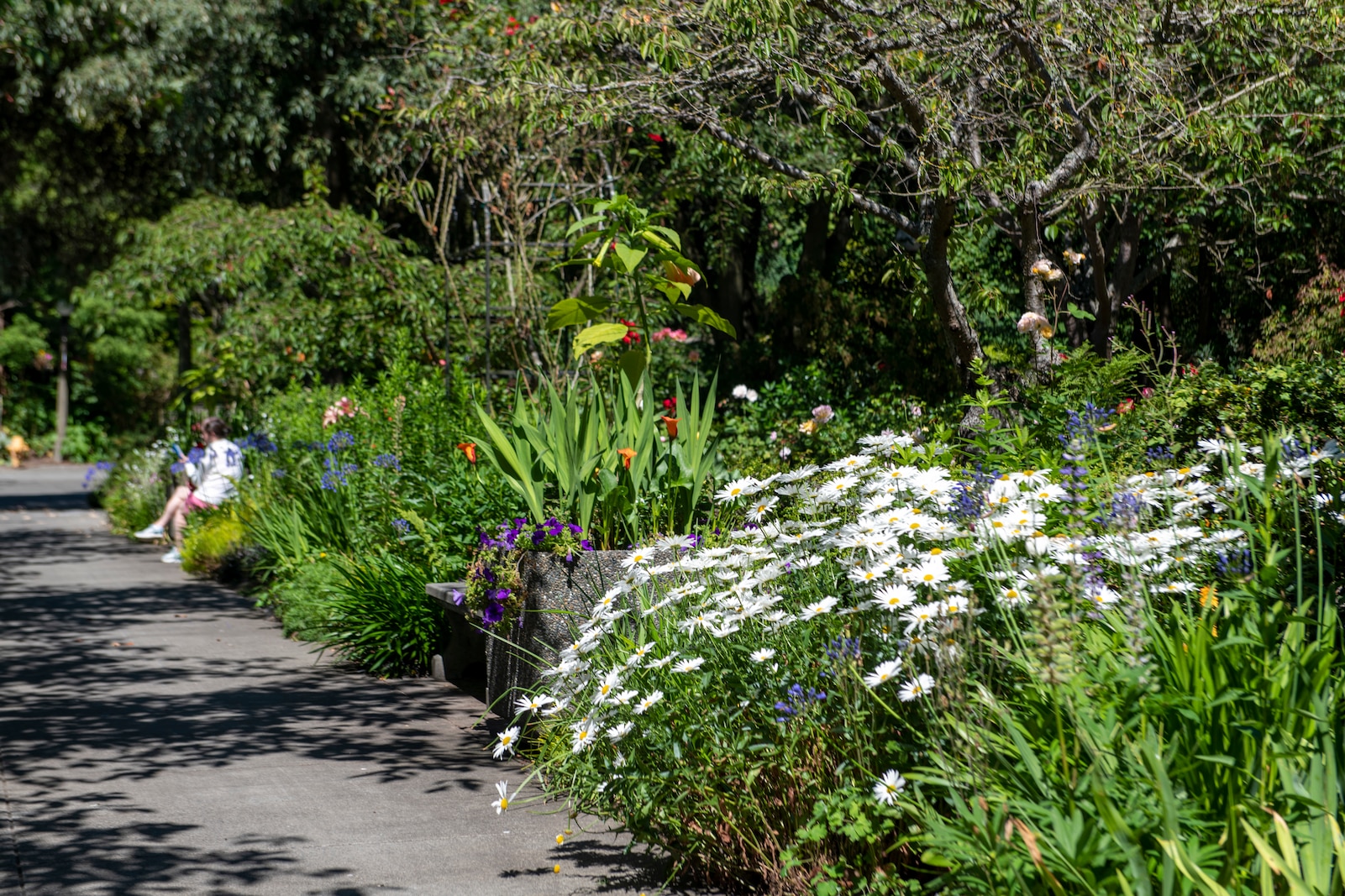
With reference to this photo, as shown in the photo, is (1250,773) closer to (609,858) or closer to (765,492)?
(609,858)

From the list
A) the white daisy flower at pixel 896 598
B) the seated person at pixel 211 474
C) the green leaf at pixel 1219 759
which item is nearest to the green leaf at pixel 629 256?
the white daisy flower at pixel 896 598

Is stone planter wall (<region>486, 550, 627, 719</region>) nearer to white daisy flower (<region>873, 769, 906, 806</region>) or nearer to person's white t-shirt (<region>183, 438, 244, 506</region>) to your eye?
white daisy flower (<region>873, 769, 906, 806</region>)

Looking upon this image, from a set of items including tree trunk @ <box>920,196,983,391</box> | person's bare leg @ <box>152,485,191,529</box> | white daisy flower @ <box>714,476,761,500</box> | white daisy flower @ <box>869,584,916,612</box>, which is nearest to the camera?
white daisy flower @ <box>869,584,916,612</box>

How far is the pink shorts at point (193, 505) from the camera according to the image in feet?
36.4

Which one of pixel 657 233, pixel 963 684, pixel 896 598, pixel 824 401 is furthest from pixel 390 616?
pixel 963 684

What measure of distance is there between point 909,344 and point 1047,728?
22.5 ft

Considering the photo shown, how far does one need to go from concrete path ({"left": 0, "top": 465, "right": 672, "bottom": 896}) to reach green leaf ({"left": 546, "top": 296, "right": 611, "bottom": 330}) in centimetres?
195

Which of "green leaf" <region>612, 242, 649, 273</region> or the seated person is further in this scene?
the seated person

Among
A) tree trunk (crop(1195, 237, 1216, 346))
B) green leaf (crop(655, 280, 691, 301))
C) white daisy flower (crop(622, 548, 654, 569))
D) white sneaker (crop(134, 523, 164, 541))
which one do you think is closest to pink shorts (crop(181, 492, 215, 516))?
white sneaker (crop(134, 523, 164, 541))

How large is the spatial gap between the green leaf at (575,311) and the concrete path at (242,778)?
1.95m

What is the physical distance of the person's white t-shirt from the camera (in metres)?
10.8

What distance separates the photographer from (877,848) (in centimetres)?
321

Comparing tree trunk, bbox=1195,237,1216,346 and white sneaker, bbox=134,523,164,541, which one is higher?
tree trunk, bbox=1195,237,1216,346

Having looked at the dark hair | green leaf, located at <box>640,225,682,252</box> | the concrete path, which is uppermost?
green leaf, located at <box>640,225,682,252</box>
